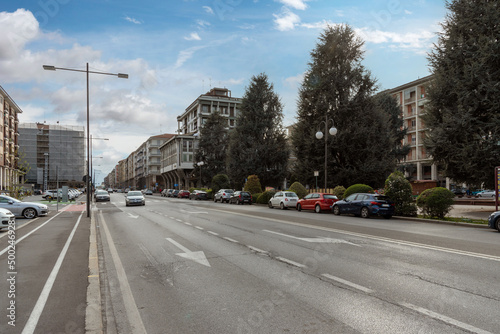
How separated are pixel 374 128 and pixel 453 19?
10481 millimetres

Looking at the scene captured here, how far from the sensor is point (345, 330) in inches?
147

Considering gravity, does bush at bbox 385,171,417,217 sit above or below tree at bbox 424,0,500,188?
below

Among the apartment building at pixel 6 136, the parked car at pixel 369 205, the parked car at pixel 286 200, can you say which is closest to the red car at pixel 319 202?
the parked car at pixel 286 200

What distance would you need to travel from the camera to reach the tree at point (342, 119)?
1222 inches

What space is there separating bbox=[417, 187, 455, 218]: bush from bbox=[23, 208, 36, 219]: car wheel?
21228 mm

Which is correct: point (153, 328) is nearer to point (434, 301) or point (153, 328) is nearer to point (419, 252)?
point (434, 301)

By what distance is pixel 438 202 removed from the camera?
1622 centimetres

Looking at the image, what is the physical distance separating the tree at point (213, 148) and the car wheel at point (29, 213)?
40.0m

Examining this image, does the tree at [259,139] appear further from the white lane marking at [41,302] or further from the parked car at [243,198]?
the white lane marking at [41,302]

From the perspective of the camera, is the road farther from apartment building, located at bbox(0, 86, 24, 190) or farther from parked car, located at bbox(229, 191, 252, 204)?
apartment building, located at bbox(0, 86, 24, 190)

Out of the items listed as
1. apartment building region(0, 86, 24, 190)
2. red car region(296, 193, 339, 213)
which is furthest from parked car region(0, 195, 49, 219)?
apartment building region(0, 86, 24, 190)

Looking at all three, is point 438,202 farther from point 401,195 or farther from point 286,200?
point 286,200

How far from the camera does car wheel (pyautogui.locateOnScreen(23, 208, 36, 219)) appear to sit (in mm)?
19938

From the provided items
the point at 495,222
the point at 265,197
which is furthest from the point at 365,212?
the point at 265,197
